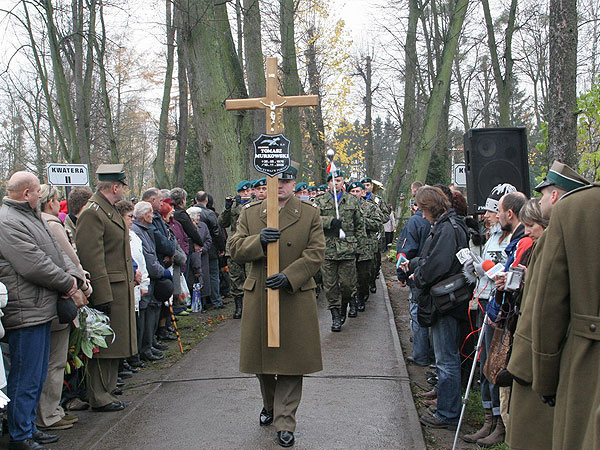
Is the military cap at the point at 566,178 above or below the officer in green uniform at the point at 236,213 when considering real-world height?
above

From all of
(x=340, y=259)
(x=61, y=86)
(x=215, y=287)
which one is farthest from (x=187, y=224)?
(x=61, y=86)

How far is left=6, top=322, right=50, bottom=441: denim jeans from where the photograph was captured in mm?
4801

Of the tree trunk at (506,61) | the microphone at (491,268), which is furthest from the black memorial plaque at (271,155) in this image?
the tree trunk at (506,61)

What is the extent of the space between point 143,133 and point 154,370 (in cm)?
3714

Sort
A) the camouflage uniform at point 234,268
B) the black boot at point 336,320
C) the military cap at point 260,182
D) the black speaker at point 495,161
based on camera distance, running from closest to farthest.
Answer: the black speaker at point 495,161
the military cap at point 260,182
the black boot at point 336,320
the camouflage uniform at point 234,268

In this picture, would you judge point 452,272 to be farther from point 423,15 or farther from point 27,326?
point 423,15

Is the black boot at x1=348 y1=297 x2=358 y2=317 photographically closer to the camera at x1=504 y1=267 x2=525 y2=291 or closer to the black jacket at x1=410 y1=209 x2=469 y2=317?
the black jacket at x1=410 y1=209 x2=469 y2=317

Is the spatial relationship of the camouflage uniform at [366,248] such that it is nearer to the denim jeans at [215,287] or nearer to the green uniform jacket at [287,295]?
the denim jeans at [215,287]

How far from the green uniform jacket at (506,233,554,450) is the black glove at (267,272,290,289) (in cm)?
209

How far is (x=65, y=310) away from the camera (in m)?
5.11

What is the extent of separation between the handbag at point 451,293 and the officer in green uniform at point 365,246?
5.21 m

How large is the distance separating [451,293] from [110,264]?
317cm

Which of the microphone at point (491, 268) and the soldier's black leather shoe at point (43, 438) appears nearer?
the microphone at point (491, 268)

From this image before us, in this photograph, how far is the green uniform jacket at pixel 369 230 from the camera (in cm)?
1052
